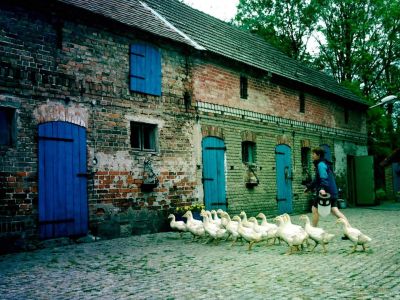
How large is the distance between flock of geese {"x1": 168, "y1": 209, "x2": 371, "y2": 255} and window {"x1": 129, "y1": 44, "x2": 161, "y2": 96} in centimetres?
372

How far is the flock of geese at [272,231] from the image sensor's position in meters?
7.72

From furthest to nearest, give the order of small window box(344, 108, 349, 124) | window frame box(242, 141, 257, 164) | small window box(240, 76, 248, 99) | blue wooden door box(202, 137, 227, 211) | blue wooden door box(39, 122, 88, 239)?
small window box(344, 108, 349, 124), small window box(240, 76, 248, 99), window frame box(242, 141, 257, 164), blue wooden door box(202, 137, 227, 211), blue wooden door box(39, 122, 88, 239)

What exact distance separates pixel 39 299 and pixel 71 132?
5.45 meters

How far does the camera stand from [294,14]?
1217 inches

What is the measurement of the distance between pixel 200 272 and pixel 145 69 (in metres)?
6.96

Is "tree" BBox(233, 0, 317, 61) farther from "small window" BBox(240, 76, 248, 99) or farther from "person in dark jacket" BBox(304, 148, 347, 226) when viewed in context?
"person in dark jacket" BBox(304, 148, 347, 226)

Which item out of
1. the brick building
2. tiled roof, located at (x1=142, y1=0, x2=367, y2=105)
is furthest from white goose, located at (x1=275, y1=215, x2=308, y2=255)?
tiled roof, located at (x1=142, y1=0, x2=367, y2=105)

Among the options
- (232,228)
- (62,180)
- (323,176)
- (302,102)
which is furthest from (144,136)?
(302,102)

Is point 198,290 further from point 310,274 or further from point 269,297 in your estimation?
point 310,274

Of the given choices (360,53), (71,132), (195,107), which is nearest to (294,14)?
(360,53)

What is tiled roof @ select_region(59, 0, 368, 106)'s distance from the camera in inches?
475

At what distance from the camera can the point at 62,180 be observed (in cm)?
978

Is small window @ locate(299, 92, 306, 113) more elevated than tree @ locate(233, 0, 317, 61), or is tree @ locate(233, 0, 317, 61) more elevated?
tree @ locate(233, 0, 317, 61)

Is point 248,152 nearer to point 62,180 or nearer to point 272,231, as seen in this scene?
point 272,231
